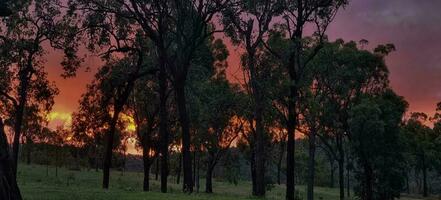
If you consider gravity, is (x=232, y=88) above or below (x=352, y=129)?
above

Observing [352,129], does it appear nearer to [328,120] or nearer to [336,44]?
[328,120]

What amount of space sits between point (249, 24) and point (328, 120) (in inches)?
853

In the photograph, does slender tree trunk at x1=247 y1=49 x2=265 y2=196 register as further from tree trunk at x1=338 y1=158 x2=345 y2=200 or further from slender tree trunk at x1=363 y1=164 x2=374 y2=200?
tree trunk at x1=338 y1=158 x2=345 y2=200

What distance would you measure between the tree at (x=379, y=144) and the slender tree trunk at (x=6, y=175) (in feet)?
156

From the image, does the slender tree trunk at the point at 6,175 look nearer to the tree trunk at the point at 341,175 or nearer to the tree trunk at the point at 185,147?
the tree trunk at the point at 185,147

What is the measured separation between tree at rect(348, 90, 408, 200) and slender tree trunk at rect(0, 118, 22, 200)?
47420 millimetres

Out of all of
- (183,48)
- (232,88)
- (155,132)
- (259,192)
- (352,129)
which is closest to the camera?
(183,48)

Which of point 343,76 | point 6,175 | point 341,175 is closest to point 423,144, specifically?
point 341,175

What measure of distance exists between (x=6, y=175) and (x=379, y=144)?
177ft

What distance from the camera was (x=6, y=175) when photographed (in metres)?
14.2

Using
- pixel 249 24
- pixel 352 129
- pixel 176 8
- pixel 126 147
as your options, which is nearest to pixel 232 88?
pixel 352 129

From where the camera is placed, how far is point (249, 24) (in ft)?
141

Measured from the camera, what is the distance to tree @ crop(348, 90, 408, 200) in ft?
190

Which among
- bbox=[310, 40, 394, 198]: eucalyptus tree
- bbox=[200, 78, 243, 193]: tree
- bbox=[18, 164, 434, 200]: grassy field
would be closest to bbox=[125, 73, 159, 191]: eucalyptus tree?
bbox=[18, 164, 434, 200]: grassy field
